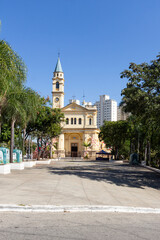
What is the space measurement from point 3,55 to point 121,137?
35329 mm

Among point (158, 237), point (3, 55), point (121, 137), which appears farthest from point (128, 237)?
point (121, 137)

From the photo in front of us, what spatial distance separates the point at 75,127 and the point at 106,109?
3414 inches

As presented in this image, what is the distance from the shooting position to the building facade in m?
152

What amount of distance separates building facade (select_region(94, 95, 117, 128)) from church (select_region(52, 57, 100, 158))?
263ft

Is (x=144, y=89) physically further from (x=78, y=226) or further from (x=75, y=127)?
(x=75, y=127)

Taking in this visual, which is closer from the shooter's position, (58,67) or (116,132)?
(116,132)

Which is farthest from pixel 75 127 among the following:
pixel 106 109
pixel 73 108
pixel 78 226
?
pixel 106 109

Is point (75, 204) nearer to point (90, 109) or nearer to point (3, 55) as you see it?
point (3, 55)

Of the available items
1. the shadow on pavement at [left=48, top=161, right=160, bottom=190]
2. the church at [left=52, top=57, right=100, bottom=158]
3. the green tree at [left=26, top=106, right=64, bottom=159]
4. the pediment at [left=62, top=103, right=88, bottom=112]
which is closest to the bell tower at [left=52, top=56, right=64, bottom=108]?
the church at [left=52, top=57, right=100, bottom=158]

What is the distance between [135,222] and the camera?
20.3 ft

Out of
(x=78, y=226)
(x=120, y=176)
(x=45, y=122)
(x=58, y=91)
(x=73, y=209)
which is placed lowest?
(x=120, y=176)

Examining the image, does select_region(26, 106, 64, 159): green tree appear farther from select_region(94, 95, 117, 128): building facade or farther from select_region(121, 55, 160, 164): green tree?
select_region(94, 95, 117, 128): building facade

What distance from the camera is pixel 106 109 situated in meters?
154

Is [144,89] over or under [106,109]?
under
